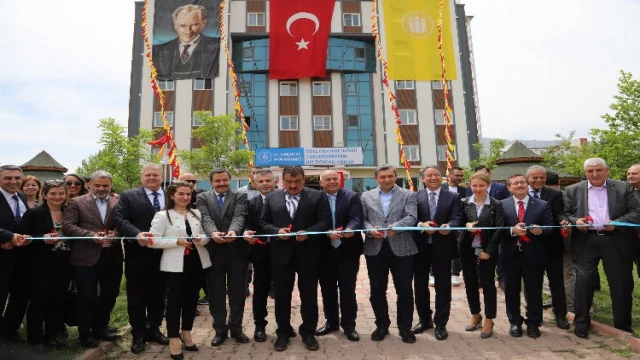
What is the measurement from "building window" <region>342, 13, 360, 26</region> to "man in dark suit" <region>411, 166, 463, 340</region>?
36.0 metres

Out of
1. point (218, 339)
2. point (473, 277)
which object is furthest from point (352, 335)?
point (473, 277)

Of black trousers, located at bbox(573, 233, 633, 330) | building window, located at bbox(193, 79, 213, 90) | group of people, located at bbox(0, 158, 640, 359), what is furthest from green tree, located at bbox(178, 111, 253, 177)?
black trousers, located at bbox(573, 233, 633, 330)

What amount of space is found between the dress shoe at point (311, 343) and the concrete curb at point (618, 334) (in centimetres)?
361

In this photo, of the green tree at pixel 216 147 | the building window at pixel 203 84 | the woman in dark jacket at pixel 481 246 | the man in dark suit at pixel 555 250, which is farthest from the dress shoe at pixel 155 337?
the building window at pixel 203 84

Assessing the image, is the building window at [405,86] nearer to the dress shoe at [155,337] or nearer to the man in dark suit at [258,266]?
the man in dark suit at [258,266]

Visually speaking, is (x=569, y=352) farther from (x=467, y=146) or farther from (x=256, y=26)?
(x=256, y=26)

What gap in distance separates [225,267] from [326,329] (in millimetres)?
1615

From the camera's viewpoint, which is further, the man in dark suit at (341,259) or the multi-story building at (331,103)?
the multi-story building at (331,103)

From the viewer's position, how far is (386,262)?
18.2ft

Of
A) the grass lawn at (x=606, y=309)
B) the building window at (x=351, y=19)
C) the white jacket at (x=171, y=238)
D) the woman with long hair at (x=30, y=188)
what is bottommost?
the grass lawn at (x=606, y=309)

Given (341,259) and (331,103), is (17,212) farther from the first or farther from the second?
(331,103)

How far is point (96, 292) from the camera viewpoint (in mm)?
5121

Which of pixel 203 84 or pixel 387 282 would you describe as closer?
pixel 387 282

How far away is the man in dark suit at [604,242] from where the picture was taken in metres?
5.30
